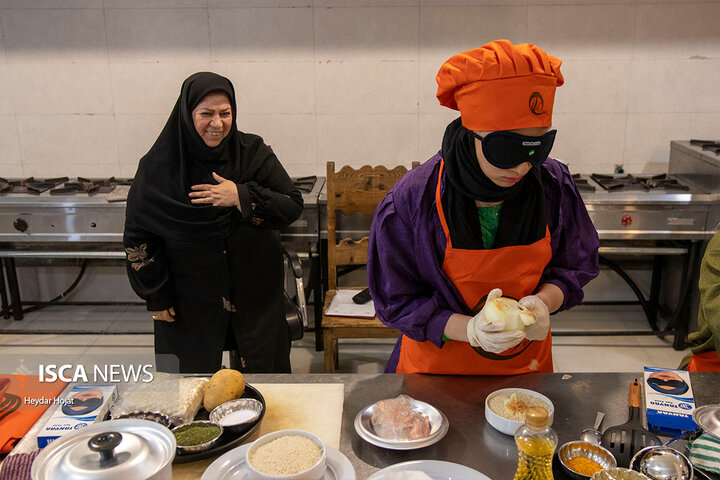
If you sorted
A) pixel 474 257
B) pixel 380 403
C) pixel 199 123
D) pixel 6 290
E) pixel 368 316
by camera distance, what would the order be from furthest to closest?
pixel 6 290
pixel 368 316
pixel 199 123
pixel 474 257
pixel 380 403

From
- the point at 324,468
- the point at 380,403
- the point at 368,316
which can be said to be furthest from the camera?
the point at 368,316

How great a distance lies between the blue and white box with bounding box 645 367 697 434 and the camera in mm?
1358

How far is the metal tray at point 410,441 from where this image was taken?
4.25 ft

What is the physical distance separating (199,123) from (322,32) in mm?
1646

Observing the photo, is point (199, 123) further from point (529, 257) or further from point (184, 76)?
point (184, 76)

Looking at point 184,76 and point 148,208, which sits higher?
point 184,76

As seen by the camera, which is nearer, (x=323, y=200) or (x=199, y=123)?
(x=199, y=123)

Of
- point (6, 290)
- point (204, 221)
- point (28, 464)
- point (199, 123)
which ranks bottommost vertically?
point (6, 290)

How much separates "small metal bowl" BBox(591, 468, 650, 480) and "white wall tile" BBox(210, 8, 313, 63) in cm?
315

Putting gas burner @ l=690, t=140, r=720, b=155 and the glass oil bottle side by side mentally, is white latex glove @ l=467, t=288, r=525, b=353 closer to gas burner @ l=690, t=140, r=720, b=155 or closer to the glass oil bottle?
the glass oil bottle

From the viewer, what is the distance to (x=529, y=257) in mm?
1668

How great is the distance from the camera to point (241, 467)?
123 cm

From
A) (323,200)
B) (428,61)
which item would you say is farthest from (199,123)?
(428,61)

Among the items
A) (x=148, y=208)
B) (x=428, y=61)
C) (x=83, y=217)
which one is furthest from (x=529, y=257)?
(x=83, y=217)
